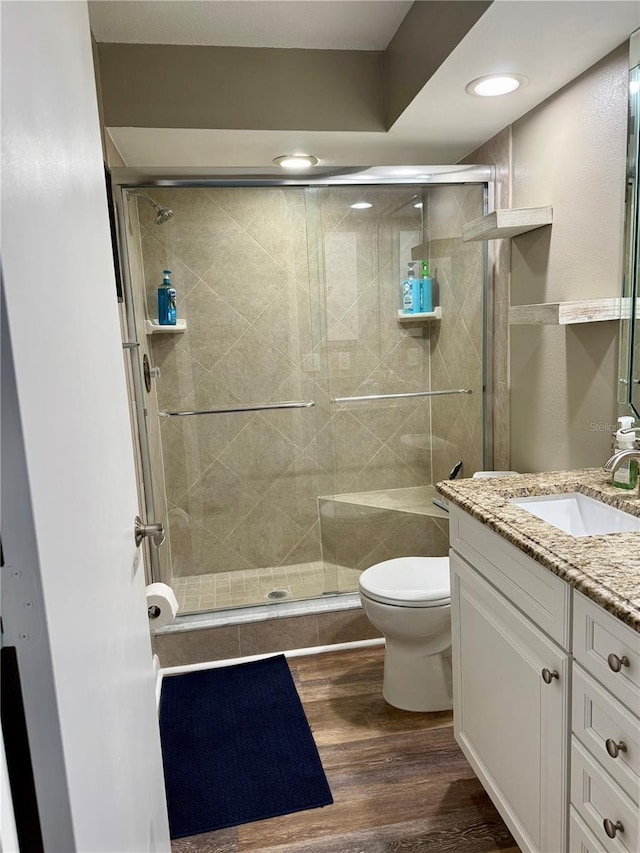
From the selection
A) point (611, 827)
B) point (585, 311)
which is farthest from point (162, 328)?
point (611, 827)

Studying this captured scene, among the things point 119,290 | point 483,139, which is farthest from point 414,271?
point 119,290

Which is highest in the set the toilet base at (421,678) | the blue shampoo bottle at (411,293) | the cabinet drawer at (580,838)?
the blue shampoo bottle at (411,293)

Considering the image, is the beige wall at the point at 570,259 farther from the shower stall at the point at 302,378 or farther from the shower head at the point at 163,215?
the shower head at the point at 163,215

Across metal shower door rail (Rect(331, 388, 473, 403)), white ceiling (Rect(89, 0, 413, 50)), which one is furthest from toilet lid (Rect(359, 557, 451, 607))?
white ceiling (Rect(89, 0, 413, 50))

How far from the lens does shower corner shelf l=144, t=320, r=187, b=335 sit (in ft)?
8.96

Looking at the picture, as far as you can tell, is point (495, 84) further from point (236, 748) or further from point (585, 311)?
point (236, 748)

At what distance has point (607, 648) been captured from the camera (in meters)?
1.05

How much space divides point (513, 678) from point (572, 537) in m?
0.37

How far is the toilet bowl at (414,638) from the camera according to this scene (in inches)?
80.8

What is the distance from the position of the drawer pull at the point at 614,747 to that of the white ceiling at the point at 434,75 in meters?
1.61

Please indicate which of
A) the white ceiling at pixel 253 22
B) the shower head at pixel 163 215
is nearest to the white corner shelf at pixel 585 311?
the white ceiling at pixel 253 22

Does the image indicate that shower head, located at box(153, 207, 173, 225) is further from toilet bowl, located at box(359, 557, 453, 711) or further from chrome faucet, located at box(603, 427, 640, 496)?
chrome faucet, located at box(603, 427, 640, 496)

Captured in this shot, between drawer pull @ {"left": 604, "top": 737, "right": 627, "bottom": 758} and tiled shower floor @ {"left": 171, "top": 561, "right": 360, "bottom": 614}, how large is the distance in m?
1.80

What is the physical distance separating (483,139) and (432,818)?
2501 mm
